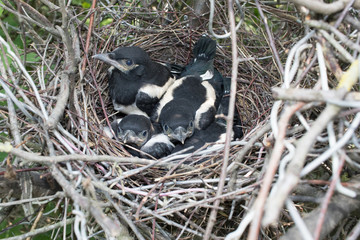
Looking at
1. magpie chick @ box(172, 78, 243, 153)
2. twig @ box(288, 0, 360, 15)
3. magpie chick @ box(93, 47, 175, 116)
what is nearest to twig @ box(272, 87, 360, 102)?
twig @ box(288, 0, 360, 15)

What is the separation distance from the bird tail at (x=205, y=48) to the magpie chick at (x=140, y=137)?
2.07 ft

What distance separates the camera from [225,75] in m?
2.94

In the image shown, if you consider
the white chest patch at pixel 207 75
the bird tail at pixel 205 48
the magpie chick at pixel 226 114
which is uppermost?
the bird tail at pixel 205 48

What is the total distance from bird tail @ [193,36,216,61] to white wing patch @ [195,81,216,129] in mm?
180

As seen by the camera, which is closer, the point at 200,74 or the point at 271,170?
the point at 271,170

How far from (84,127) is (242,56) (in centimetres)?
123

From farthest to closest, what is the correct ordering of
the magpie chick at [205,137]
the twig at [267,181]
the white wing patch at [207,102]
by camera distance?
1. the white wing patch at [207,102]
2. the magpie chick at [205,137]
3. the twig at [267,181]

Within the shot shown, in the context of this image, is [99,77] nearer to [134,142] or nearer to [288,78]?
[134,142]

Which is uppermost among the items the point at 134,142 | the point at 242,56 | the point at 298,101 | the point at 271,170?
the point at 298,101

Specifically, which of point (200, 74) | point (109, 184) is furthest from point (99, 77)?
point (109, 184)

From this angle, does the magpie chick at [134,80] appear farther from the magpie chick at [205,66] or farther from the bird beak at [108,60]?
the magpie chick at [205,66]

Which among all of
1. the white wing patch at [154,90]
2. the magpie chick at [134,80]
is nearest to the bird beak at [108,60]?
the magpie chick at [134,80]

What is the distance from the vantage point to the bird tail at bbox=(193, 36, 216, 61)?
262cm

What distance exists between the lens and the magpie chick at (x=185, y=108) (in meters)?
2.33
